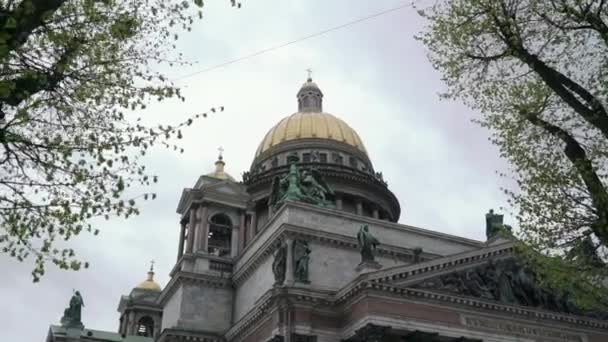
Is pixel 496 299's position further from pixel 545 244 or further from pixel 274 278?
pixel 545 244

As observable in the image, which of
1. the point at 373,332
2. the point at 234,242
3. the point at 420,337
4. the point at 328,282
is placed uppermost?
the point at 234,242

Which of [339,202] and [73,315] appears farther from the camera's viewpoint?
[339,202]

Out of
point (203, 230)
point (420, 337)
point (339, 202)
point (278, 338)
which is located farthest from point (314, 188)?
point (339, 202)

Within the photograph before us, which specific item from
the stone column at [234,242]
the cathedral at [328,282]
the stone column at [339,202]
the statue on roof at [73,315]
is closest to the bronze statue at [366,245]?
the cathedral at [328,282]

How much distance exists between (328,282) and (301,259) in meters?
2.01

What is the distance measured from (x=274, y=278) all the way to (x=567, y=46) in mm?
19265

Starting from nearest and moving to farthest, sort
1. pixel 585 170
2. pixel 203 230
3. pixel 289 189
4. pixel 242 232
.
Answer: pixel 585 170, pixel 289 189, pixel 203 230, pixel 242 232

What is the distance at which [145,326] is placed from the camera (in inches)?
2029

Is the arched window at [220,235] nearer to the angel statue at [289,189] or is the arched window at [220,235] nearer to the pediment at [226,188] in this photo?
the pediment at [226,188]

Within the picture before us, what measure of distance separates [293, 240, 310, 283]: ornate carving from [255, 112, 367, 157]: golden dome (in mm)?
21833

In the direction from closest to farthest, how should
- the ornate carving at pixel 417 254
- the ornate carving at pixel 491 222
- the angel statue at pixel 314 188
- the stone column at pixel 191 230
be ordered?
the ornate carving at pixel 417 254 < the angel statue at pixel 314 188 < the ornate carving at pixel 491 222 < the stone column at pixel 191 230

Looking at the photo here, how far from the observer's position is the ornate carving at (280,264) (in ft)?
95.1

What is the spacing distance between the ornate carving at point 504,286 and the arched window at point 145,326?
29.8m

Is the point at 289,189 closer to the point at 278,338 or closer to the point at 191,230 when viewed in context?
the point at 191,230
